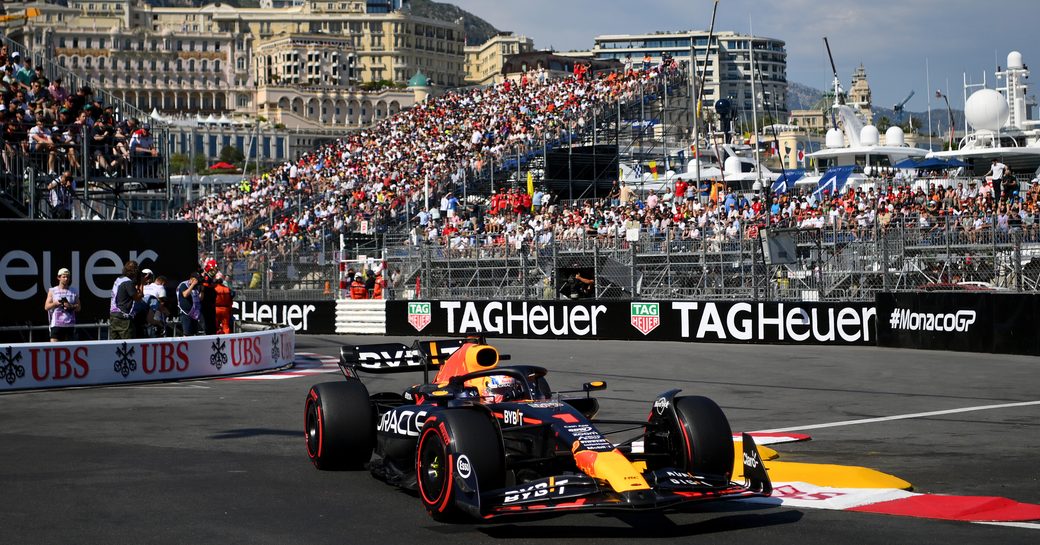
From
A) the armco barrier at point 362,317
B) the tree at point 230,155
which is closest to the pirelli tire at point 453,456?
the armco barrier at point 362,317

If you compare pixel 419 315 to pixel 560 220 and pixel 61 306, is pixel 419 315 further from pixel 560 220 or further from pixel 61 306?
pixel 61 306

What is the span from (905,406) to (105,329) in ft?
43.2

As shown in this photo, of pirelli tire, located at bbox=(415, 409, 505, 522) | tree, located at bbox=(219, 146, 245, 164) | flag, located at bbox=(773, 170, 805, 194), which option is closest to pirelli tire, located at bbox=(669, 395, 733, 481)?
pirelli tire, located at bbox=(415, 409, 505, 522)

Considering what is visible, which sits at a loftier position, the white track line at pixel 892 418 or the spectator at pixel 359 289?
the spectator at pixel 359 289

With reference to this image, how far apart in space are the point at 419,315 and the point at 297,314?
4121 mm

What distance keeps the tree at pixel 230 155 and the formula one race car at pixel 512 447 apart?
158477 mm

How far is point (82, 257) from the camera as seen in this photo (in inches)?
811

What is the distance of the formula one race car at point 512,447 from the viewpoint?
745 centimetres

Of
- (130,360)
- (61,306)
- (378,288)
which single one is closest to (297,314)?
(378,288)

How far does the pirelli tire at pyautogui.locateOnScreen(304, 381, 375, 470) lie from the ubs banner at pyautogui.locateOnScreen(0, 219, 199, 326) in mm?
11853

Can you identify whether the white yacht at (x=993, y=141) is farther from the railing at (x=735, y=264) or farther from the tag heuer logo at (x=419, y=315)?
the tag heuer logo at (x=419, y=315)

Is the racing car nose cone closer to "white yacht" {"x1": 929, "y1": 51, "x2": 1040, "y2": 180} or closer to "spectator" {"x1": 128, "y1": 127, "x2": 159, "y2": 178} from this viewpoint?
"spectator" {"x1": 128, "y1": 127, "x2": 159, "y2": 178}

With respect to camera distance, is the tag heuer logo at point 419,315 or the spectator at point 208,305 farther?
the tag heuer logo at point 419,315

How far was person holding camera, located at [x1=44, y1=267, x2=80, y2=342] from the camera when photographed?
18844mm
